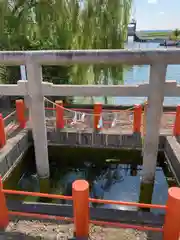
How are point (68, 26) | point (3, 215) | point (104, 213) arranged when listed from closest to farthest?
point (3, 215)
point (104, 213)
point (68, 26)

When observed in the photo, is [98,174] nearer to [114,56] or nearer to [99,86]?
[99,86]

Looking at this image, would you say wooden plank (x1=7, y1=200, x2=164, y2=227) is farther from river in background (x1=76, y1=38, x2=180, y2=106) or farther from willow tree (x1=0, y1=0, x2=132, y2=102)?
willow tree (x1=0, y1=0, x2=132, y2=102)

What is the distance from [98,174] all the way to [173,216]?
12.4ft

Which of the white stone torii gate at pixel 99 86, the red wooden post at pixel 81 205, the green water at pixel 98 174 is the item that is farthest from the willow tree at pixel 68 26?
the red wooden post at pixel 81 205

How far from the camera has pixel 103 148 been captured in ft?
20.9

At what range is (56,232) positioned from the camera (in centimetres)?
321

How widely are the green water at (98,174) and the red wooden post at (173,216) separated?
2.54 meters

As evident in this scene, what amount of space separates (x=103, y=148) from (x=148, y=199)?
1842 mm

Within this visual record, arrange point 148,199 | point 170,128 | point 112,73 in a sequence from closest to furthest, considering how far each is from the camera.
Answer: point 148,199, point 170,128, point 112,73

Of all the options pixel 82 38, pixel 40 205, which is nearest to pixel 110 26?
pixel 82 38

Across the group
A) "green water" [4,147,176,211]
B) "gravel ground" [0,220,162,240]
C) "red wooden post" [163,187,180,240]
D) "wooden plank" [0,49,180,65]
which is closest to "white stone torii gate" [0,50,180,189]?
"wooden plank" [0,49,180,65]

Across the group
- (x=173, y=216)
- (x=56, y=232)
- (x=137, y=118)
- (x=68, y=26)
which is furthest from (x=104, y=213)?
(x=68, y=26)

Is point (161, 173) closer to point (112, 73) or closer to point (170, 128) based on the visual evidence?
point (170, 128)

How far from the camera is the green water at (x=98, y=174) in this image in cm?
546
